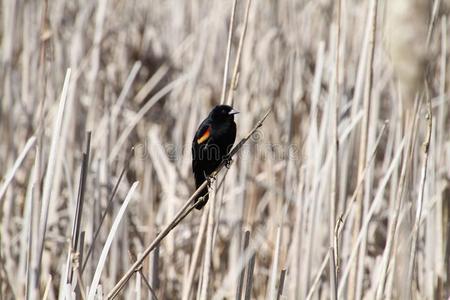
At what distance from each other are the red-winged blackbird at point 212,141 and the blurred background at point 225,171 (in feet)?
0.37

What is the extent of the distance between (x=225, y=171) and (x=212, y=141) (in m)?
0.58

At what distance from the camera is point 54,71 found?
3.12m

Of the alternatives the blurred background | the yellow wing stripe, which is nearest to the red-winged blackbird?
the yellow wing stripe

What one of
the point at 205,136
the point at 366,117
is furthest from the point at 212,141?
the point at 366,117

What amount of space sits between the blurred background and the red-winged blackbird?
11cm

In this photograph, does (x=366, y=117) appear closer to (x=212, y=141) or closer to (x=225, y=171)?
(x=225, y=171)

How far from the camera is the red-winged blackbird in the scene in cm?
243

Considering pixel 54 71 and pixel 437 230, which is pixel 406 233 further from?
pixel 54 71

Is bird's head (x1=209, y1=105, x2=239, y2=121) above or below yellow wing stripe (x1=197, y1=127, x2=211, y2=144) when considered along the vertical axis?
above

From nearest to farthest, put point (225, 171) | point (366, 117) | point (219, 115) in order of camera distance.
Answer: point (366, 117) → point (225, 171) → point (219, 115)

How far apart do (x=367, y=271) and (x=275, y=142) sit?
755mm

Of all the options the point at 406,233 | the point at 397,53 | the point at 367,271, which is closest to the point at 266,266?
the point at 367,271

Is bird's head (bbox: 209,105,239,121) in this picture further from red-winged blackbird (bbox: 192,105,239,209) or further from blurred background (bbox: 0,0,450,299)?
blurred background (bbox: 0,0,450,299)

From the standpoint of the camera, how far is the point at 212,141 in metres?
2.45
